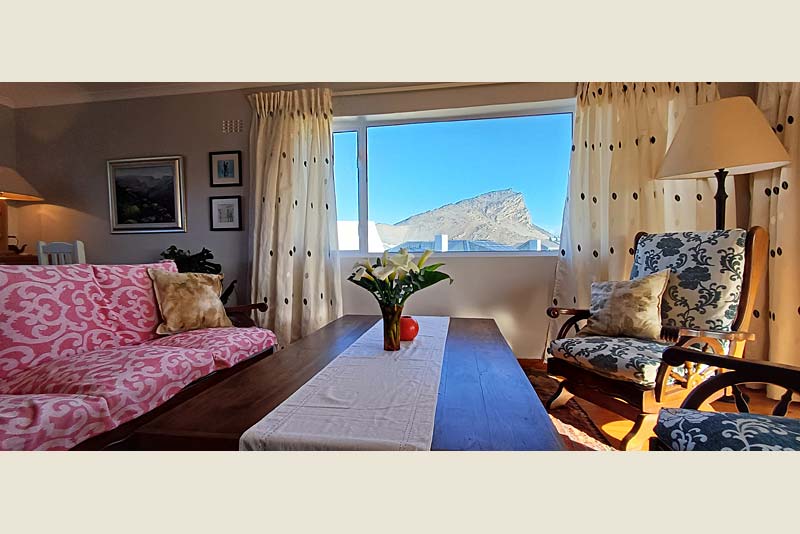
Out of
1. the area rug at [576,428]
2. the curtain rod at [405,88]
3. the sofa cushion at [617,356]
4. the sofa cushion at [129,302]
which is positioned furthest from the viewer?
the curtain rod at [405,88]

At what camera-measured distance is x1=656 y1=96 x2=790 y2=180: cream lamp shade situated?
1.91 meters

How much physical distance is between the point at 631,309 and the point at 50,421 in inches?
91.3

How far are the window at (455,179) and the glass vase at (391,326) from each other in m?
1.68

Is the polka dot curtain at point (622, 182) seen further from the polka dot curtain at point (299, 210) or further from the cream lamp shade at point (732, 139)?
the polka dot curtain at point (299, 210)

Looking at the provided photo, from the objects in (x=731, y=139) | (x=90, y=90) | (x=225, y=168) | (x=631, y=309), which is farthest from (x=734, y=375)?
(x=90, y=90)

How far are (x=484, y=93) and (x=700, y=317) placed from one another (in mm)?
2046

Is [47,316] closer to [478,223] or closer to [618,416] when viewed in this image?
[478,223]

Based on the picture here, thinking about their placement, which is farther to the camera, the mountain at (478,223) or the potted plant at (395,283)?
the mountain at (478,223)

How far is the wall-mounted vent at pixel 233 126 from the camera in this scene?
316 cm

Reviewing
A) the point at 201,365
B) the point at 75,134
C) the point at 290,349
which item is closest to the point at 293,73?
the point at 290,349

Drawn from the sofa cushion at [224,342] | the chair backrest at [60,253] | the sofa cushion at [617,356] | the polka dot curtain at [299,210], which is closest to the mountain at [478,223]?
the polka dot curtain at [299,210]

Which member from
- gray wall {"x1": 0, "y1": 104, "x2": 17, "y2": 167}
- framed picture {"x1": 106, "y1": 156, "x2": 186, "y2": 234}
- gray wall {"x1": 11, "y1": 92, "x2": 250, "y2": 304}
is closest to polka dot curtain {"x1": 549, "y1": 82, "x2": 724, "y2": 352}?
gray wall {"x1": 11, "y1": 92, "x2": 250, "y2": 304}

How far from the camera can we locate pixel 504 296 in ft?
9.48

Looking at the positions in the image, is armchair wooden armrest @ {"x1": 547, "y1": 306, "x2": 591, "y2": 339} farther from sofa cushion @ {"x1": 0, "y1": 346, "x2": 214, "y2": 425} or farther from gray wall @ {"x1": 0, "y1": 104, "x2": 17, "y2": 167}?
gray wall @ {"x1": 0, "y1": 104, "x2": 17, "y2": 167}
